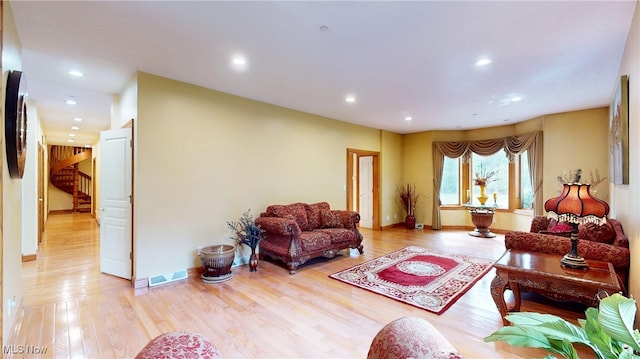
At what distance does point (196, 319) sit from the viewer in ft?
8.92

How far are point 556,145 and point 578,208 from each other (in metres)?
4.12

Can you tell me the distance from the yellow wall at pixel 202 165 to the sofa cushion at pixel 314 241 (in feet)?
3.22

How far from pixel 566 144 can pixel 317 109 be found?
4.75 metres

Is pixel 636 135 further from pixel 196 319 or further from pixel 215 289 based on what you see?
pixel 215 289

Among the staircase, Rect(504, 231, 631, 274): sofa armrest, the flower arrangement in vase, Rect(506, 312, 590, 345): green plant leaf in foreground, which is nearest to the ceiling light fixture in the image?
Rect(506, 312, 590, 345): green plant leaf in foreground

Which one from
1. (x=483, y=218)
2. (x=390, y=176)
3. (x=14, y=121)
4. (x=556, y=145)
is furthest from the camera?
(x=390, y=176)

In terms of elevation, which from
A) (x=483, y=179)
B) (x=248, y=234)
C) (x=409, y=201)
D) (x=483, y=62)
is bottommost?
(x=248, y=234)

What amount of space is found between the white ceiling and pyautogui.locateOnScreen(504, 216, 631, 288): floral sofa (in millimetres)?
1856

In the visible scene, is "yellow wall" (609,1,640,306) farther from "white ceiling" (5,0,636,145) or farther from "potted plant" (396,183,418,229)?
"potted plant" (396,183,418,229)

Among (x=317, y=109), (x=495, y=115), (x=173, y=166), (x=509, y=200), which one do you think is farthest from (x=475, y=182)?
(x=173, y=166)

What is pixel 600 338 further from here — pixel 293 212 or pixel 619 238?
pixel 293 212

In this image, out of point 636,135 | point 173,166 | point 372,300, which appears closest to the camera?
point 636,135

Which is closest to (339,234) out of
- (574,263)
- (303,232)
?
(303,232)

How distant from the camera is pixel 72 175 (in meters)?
10.7
